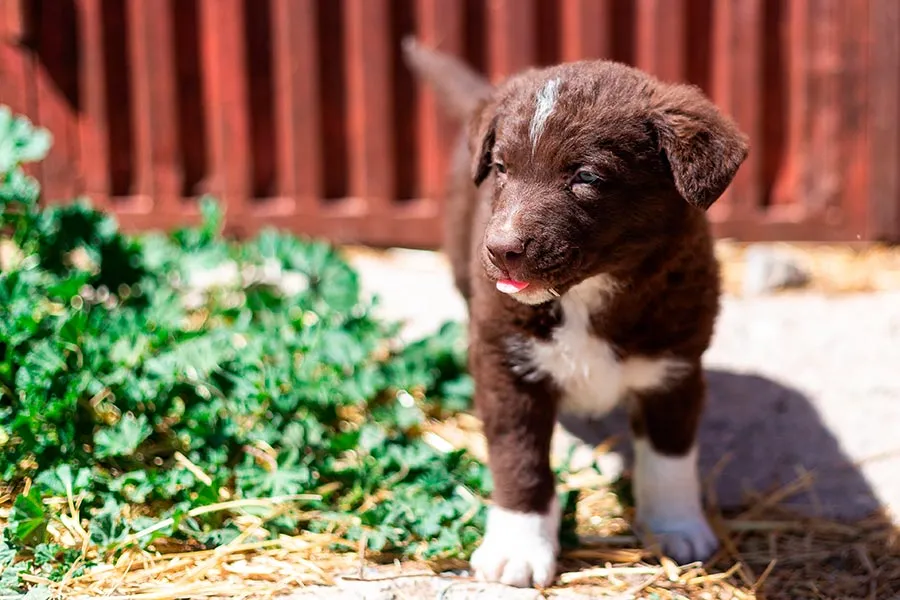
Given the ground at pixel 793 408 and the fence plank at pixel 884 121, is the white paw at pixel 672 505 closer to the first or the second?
the ground at pixel 793 408

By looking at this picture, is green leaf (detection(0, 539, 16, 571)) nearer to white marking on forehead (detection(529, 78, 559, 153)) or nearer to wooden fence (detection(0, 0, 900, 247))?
white marking on forehead (detection(529, 78, 559, 153))

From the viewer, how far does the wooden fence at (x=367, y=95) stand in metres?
5.54

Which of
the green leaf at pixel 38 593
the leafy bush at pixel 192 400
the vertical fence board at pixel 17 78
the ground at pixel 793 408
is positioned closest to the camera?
the green leaf at pixel 38 593

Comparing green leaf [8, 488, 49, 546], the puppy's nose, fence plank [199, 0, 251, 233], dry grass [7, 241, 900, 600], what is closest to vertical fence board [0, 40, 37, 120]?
fence plank [199, 0, 251, 233]

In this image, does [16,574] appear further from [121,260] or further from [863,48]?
[863,48]

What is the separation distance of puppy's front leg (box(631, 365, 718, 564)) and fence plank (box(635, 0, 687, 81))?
2.54 m

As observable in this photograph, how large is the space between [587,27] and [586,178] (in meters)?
2.89

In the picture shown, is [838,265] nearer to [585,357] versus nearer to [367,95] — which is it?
[367,95]

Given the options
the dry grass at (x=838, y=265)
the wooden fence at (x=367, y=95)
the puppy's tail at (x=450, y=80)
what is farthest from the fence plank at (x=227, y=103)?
the dry grass at (x=838, y=265)

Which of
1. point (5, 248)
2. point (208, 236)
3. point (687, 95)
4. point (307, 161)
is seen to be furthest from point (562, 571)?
point (5, 248)

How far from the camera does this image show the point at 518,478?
3.18 metres

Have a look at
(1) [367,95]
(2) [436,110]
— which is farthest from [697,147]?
(1) [367,95]

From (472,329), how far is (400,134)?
2693 millimetres

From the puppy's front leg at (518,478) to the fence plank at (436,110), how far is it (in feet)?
8.33
